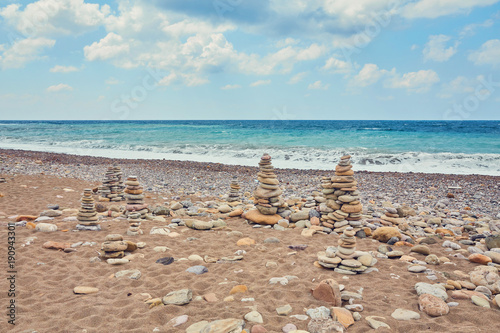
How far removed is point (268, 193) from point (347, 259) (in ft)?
12.1

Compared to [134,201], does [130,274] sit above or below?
below

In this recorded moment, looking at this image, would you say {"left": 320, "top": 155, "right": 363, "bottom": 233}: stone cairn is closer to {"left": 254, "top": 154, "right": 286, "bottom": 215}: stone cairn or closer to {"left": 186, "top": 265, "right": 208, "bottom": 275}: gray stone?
{"left": 254, "top": 154, "right": 286, "bottom": 215}: stone cairn

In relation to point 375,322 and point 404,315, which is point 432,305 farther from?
point 375,322

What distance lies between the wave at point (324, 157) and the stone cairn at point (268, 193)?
49.7 ft

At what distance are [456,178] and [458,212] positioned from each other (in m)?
9.19

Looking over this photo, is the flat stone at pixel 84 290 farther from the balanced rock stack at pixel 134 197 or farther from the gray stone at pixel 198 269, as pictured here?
the balanced rock stack at pixel 134 197

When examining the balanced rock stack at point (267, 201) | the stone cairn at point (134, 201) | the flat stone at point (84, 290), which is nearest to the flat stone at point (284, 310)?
the flat stone at point (84, 290)

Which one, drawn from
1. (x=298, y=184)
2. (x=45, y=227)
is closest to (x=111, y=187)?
(x=45, y=227)

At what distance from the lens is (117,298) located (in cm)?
437

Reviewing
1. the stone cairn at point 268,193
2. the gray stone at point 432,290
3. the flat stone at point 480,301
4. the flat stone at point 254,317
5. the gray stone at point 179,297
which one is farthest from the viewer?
the stone cairn at point 268,193

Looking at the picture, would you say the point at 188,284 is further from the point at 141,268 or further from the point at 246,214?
the point at 246,214

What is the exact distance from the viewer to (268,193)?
8852 mm

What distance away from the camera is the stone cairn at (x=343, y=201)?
772 centimetres

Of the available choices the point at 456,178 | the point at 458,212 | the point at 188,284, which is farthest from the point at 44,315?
the point at 456,178
